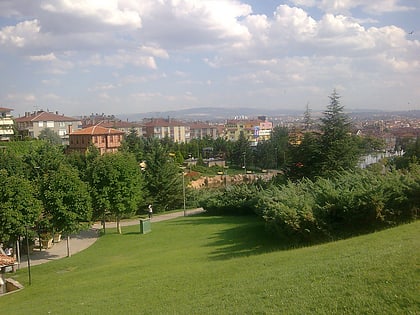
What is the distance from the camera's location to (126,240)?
25328 mm

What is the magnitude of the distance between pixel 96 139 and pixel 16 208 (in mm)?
51609

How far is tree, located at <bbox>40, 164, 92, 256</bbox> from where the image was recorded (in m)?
22.5

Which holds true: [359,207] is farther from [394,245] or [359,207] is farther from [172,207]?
[172,207]

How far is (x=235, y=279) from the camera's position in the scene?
1144 centimetres

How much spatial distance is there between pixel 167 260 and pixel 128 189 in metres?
11.1

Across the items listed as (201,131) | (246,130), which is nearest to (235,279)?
(246,130)

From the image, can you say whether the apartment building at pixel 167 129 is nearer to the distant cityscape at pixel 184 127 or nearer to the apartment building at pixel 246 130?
the distant cityscape at pixel 184 127

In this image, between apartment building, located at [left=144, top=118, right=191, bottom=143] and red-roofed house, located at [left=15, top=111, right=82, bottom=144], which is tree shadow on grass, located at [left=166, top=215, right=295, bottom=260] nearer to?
red-roofed house, located at [left=15, top=111, right=82, bottom=144]

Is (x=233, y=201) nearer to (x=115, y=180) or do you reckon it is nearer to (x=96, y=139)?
(x=115, y=180)

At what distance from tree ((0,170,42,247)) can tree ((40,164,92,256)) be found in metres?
1.12

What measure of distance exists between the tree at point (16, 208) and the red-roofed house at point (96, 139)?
48.8 m

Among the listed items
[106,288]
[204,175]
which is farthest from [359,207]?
[204,175]

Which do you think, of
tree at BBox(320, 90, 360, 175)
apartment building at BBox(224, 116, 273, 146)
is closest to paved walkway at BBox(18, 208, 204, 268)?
tree at BBox(320, 90, 360, 175)

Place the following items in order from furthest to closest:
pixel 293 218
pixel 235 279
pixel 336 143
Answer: pixel 336 143 → pixel 293 218 → pixel 235 279
